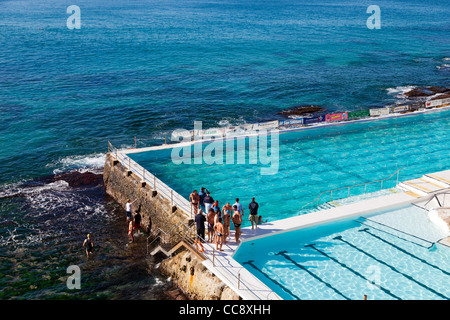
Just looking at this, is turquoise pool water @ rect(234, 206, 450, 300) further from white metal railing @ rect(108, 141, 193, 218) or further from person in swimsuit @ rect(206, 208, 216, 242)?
white metal railing @ rect(108, 141, 193, 218)

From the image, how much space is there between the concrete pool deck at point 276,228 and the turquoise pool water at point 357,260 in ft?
1.05

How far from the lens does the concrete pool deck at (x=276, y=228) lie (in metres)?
14.1

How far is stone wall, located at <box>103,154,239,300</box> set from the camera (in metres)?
14.9

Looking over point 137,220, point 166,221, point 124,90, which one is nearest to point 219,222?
point 166,221

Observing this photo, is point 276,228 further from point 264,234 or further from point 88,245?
point 88,245

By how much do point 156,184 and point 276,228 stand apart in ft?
23.1

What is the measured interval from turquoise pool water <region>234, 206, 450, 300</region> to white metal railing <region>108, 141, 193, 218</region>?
392cm

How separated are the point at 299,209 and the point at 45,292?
11829 mm

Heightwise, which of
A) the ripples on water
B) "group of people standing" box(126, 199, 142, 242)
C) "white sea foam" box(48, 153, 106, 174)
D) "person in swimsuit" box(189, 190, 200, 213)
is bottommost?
the ripples on water

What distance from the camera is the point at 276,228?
1820 centimetres

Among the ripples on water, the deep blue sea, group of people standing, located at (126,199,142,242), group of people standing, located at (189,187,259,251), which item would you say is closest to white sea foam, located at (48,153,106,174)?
the deep blue sea
